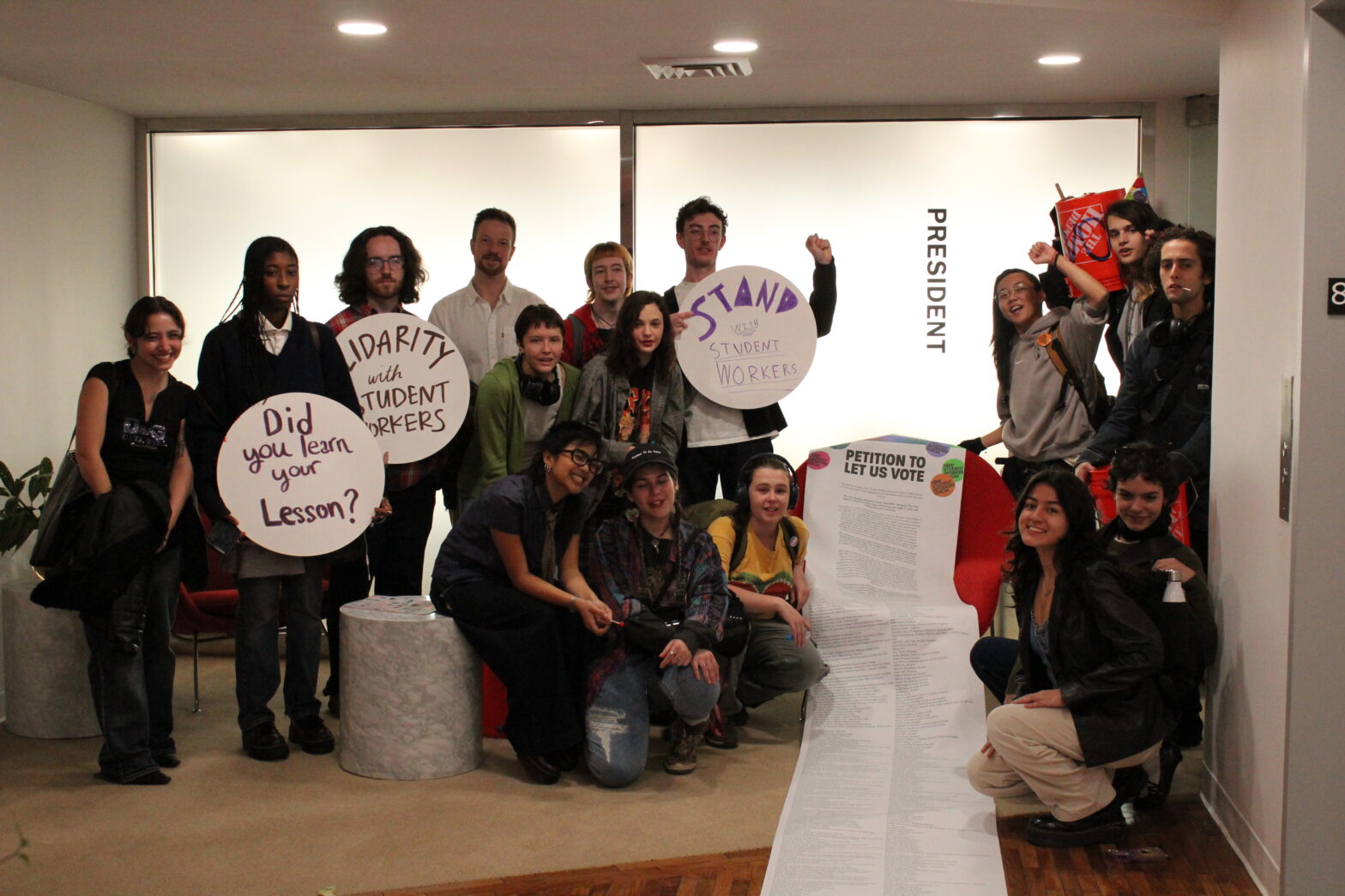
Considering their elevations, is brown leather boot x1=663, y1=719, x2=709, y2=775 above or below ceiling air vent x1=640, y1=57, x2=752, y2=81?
below

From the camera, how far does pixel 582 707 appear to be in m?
4.00

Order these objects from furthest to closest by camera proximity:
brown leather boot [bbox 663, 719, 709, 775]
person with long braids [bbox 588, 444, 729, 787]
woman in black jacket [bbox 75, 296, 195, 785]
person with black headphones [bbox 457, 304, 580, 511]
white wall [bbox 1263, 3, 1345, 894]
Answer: person with black headphones [bbox 457, 304, 580, 511] → brown leather boot [bbox 663, 719, 709, 775] → person with long braids [bbox 588, 444, 729, 787] → woman in black jacket [bbox 75, 296, 195, 785] → white wall [bbox 1263, 3, 1345, 894]

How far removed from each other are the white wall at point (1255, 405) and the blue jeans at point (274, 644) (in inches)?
105

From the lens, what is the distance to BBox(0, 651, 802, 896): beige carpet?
3215mm

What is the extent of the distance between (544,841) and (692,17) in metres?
2.51

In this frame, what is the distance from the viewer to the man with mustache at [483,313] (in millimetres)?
4648

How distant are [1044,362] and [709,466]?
4.02 feet

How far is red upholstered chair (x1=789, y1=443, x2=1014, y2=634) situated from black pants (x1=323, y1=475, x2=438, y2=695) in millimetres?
1286

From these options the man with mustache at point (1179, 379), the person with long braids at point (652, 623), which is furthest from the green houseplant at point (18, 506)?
the man with mustache at point (1179, 379)

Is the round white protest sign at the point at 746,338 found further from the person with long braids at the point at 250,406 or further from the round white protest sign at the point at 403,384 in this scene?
the person with long braids at the point at 250,406

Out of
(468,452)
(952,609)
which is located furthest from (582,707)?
(952,609)

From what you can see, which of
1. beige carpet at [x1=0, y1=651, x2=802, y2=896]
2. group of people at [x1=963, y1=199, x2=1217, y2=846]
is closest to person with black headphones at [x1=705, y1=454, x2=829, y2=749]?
beige carpet at [x1=0, y1=651, x2=802, y2=896]

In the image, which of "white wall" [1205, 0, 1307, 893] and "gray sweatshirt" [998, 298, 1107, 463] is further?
"gray sweatshirt" [998, 298, 1107, 463]

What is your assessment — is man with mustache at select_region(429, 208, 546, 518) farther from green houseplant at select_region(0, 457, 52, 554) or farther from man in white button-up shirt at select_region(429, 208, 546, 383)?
green houseplant at select_region(0, 457, 52, 554)
